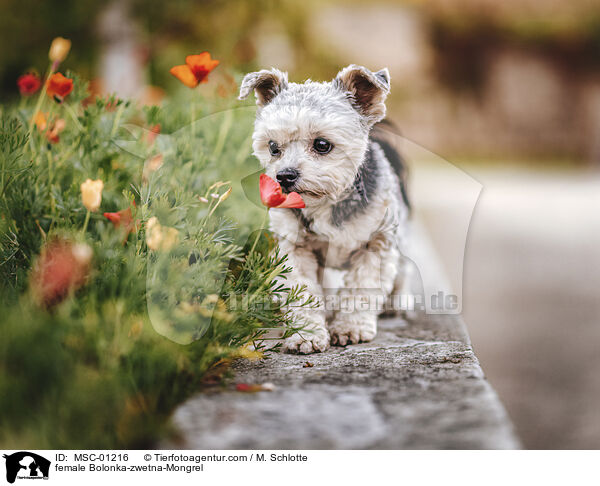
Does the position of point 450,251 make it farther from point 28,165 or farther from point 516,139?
point 516,139

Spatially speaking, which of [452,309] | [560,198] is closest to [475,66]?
[560,198]

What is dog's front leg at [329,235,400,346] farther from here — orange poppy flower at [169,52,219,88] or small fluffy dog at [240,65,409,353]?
orange poppy flower at [169,52,219,88]

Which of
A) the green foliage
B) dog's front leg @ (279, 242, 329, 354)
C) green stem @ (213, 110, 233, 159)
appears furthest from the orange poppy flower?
dog's front leg @ (279, 242, 329, 354)

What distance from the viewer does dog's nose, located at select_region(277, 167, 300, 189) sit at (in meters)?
2.08

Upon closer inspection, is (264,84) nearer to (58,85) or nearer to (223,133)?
(223,133)

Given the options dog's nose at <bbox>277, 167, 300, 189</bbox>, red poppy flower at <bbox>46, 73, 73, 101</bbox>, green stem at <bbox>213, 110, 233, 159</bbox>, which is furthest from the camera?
green stem at <bbox>213, 110, 233, 159</bbox>

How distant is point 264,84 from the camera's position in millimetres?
2215

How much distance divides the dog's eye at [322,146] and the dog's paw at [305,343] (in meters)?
0.73

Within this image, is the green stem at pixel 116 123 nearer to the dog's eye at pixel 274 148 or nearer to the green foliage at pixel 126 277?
the green foliage at pixel 126 277

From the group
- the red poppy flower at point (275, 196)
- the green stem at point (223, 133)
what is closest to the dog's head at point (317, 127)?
the red poppy flower at point (275, 196)

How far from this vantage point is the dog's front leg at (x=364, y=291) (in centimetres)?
240

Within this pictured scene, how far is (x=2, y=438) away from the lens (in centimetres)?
154

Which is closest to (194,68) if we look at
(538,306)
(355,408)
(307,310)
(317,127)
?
(317,127)
